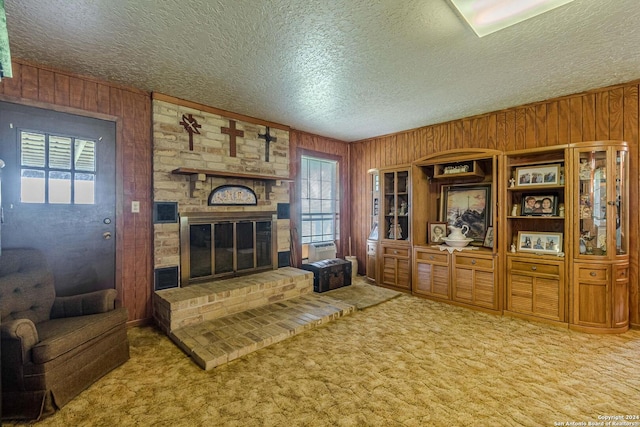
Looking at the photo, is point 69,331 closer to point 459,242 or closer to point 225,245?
point 225,245

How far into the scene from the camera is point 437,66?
2787 millimetres

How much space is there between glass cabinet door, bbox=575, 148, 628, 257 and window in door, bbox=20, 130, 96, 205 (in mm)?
5123

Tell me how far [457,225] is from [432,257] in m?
0.63

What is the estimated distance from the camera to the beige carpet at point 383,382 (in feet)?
6.19

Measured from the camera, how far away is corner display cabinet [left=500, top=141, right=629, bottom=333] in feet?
10.1

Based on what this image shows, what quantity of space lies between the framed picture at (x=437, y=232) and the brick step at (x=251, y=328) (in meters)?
1.68

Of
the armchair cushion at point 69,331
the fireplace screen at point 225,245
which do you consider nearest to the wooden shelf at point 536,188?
the fireplace screen at point 225,245

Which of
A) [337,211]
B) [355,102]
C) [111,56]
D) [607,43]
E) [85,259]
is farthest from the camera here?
[337,211]

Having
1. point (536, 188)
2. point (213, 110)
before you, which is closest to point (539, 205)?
point (536, 188)

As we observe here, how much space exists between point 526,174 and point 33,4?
15.5 feet

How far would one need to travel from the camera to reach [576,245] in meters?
3.17

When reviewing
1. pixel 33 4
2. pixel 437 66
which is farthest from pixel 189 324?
pixel 437 66

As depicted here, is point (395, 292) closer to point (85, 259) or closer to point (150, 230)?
point (150, 230)

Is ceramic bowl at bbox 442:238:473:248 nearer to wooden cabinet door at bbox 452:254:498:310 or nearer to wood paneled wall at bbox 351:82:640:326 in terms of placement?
wooden cabinet door at bbox 452:254:498:310
